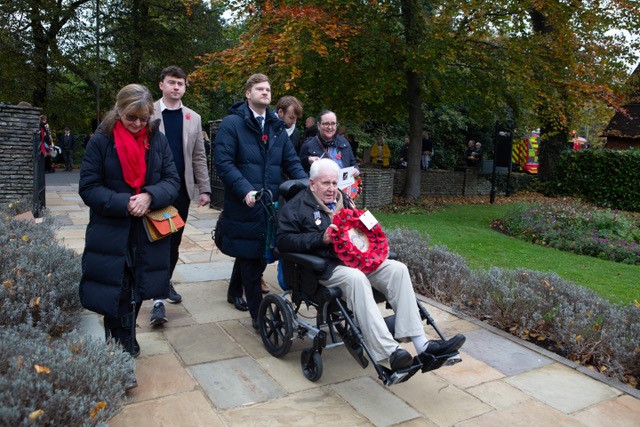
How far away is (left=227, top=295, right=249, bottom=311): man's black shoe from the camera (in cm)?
489

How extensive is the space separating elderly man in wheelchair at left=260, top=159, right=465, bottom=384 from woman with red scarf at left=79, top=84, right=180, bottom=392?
34.0 inches

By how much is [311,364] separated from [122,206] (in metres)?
1.54

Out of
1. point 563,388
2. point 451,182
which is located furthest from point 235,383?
point 451,182

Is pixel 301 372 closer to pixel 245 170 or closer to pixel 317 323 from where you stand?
pixel 317 323

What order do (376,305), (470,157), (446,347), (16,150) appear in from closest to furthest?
(446,347), (376,305), (16,150), (470,157)

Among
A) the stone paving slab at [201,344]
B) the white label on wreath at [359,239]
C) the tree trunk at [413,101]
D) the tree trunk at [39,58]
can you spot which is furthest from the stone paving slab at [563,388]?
the tree trunk at [39,58]

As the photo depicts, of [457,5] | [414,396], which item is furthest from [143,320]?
[457,5]

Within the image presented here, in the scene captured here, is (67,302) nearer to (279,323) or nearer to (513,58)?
(279,323)

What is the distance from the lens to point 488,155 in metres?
24.1

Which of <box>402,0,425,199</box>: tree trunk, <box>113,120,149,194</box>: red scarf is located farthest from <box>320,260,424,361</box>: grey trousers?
<box>402,0,425,199</box>: tree trunk

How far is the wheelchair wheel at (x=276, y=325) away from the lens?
3.73 m

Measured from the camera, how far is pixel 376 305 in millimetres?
3283

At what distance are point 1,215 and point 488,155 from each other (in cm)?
2104

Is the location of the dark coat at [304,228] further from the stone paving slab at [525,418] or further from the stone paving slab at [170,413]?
the stone paving slab at [525,418]
